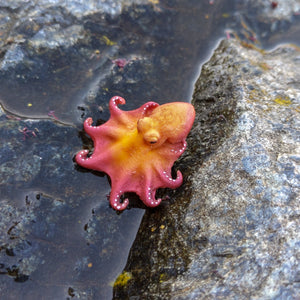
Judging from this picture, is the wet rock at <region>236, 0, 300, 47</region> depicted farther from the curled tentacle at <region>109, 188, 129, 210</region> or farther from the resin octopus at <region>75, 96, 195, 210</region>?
the curled tentacle at <region>109, 188, 129, 210</region>

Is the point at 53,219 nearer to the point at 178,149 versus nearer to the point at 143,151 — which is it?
the point at 143,151

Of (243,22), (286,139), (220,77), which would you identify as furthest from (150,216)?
(243,22)

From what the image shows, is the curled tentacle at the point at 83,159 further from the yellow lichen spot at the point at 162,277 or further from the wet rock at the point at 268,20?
the wet rock at the point at 268,20

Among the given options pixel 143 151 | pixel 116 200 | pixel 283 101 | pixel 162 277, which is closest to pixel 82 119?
pixel 143 151

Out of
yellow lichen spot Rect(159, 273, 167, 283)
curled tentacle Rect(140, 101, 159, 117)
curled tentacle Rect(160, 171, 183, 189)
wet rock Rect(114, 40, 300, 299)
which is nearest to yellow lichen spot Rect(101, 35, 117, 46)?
curled tentacle Rect(140, 101, 159, 117)

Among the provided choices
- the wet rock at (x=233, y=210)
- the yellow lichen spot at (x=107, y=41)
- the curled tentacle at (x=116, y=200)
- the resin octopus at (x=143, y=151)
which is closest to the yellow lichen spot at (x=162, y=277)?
the wet rock at (x=233, y=210)

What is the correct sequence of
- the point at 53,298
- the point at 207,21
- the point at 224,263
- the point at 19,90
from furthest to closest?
the point at 207,21
the point at 19,90
the point at 53,298
the point at 224,263

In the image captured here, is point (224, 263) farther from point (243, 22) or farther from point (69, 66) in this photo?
point (243, 22)
